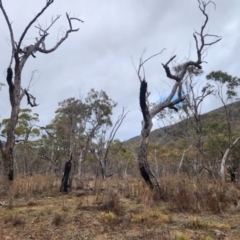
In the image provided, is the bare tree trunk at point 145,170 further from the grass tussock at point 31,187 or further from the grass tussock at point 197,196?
the grass tussock at point 31,187

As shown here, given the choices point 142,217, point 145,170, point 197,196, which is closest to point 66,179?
point 145,170

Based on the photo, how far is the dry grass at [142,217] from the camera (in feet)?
16.6

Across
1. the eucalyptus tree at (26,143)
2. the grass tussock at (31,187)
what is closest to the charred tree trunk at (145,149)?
the grass tussock at (31,187)

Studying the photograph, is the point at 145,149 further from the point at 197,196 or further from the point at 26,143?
the point at 26,143

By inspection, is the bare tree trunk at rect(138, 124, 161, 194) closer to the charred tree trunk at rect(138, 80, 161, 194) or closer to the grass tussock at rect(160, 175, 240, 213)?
the charred tree trunk at rect(138, 80, 161, 194)

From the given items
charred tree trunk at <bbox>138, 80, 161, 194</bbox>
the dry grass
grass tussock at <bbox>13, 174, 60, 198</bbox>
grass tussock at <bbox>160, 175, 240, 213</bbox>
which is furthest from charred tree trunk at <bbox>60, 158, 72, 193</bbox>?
grass tussock at <bbox>160, 175, 240, 213</bbox>

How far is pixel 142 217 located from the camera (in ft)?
19.2

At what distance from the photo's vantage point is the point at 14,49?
9.45m

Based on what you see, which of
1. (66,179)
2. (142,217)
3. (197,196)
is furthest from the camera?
(66,179)

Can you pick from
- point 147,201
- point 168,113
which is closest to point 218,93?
point 168,113

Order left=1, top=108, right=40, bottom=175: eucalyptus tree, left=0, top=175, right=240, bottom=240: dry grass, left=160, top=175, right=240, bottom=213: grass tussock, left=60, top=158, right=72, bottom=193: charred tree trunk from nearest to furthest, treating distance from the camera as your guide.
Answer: left=0, top=175, right=240, bottom=240: dry grass → left=160, top=175, right=240, bottom=213: grass tussock → left=60, top=158, right=72, bottom=193: charred tree trunk → left=1, top=108, right=40, bottom=175: eucalyptus tree

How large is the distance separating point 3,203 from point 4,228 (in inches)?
78.3

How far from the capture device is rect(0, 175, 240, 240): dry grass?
5074mm

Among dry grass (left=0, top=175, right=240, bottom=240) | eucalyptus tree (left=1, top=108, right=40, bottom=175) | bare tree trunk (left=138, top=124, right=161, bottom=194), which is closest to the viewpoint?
dry grass (left=0, top=175, right=240, bottom=240)
